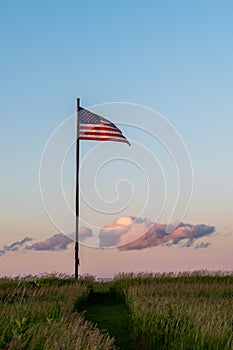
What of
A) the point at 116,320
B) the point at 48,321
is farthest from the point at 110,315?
the point at 48,321

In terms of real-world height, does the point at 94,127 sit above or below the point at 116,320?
above

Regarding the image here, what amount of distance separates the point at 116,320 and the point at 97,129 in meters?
11.4

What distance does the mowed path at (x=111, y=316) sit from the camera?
12.8 meters

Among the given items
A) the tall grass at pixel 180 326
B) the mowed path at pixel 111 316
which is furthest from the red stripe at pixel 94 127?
the tall grass at pixel 180 326

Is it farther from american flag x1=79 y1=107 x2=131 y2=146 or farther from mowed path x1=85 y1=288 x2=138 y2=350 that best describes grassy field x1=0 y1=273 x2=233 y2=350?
american flag x1=79 y1=107 x2=131 y2=146

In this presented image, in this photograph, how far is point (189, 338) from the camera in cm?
1000

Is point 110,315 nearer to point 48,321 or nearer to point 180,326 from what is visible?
point 180,326

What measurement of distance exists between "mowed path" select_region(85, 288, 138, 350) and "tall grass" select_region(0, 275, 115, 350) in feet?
1.11

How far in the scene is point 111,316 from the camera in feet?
53.3

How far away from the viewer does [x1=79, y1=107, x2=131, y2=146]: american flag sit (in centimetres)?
2508

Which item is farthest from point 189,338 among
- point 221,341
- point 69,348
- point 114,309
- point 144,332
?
point 114,309

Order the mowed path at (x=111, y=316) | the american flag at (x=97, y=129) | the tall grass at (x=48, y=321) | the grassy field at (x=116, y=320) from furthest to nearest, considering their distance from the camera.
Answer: the american flag at (x=97, y=129) < the mowed path at (x=111, y=316) < the grassy field at (x=116, y=320) < the tall grass at (x=48, y=321)

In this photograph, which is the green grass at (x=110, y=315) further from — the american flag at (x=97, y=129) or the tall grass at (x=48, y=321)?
the american flag at (x=97, y=129)

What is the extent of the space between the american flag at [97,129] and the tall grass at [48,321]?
5871 mm
